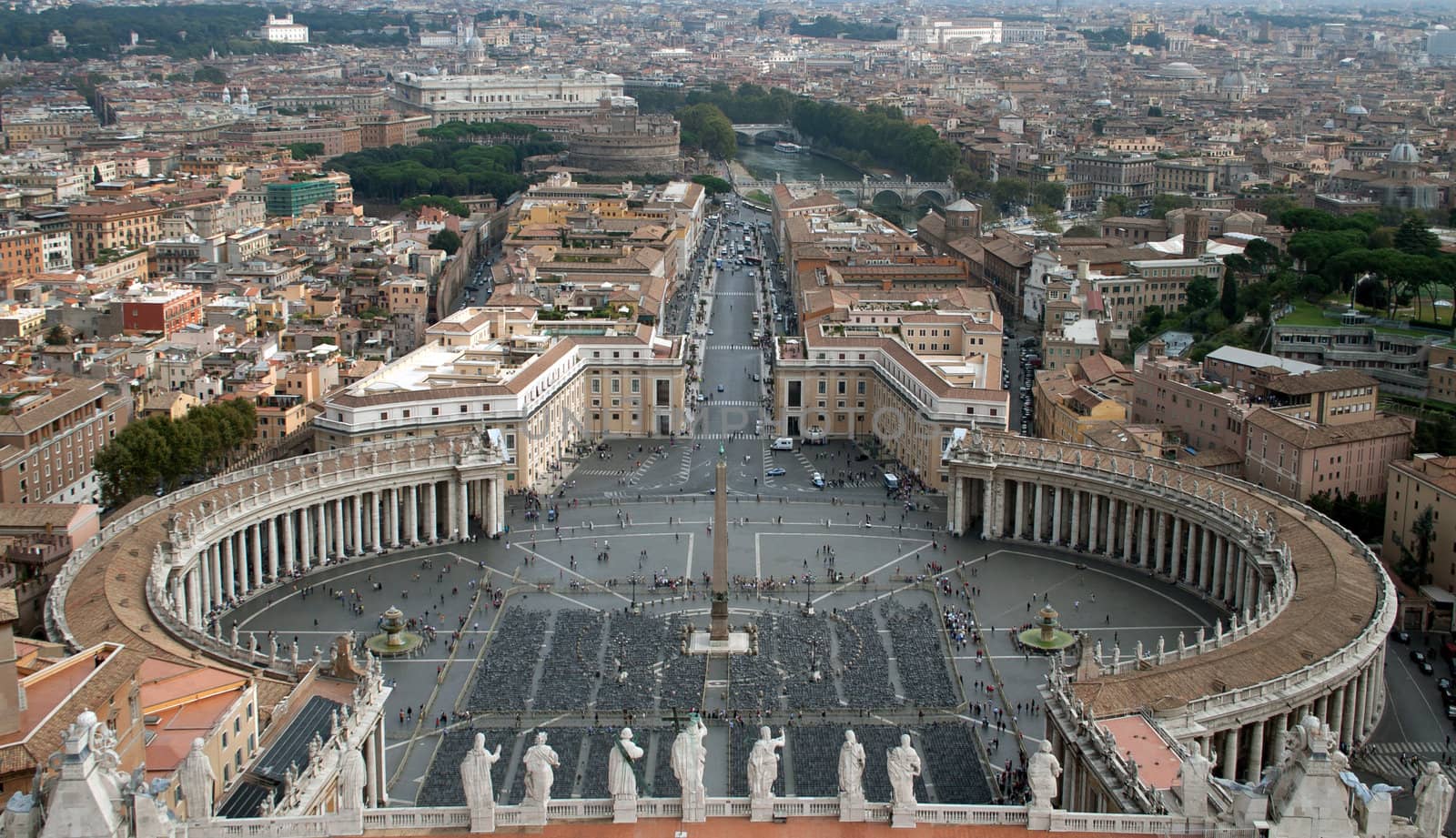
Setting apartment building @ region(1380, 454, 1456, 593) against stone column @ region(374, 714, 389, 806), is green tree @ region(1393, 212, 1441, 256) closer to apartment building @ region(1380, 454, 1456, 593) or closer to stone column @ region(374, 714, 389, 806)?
apartment building @ region(1380, 454, 1456, 593)

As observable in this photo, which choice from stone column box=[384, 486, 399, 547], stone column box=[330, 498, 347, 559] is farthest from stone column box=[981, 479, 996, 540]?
stone column box=[330, 498, 347, 559]

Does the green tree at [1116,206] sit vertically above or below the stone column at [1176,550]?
above

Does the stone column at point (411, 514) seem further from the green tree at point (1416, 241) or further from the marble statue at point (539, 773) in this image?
the green tree at point (1416, 241)

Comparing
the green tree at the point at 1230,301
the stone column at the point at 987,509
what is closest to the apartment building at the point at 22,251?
the stone column at the point at 987,509

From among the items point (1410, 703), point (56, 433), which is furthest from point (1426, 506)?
point (56, 433)

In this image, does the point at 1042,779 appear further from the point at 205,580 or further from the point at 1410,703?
the point at 205,580

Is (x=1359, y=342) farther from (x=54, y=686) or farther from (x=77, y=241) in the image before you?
(x=77, y=241)
